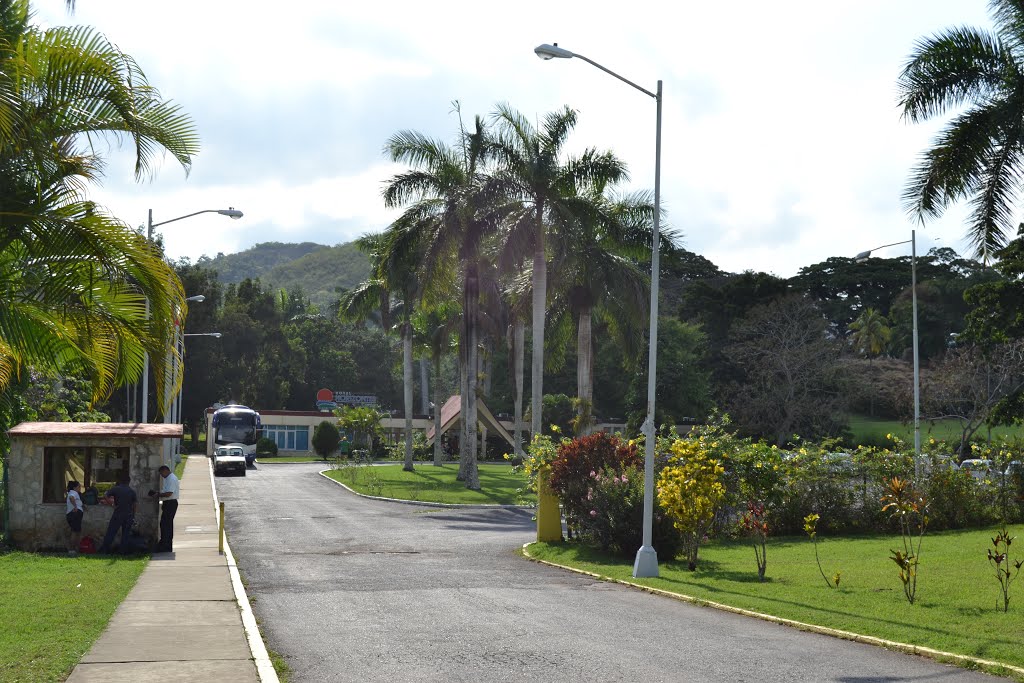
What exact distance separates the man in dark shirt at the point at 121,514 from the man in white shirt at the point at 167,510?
616 millimetres

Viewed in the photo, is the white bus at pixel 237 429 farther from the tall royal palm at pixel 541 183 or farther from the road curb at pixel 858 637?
the road curb at pixel 858 637

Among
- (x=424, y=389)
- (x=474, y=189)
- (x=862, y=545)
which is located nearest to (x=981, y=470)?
(x=862, y=545)

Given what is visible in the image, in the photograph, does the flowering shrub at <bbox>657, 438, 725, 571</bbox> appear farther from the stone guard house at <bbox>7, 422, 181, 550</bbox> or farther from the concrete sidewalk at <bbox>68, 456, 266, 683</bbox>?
the stone guard house at <bbox>7, 422, 181, 550</bbox>

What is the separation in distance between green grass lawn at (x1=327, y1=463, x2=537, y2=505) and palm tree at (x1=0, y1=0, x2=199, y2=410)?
20.8 m

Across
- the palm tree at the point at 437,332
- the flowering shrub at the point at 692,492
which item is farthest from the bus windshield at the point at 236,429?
the flowering shrub at the point at 692,492

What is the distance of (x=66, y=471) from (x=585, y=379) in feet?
71.1

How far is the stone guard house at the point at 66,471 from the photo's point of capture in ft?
65.8

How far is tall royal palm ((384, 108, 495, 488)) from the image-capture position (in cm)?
3806

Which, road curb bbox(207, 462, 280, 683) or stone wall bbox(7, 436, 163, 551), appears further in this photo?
stone wall bbox(7, 436, 163, 551)

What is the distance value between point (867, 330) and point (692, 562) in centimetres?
6555

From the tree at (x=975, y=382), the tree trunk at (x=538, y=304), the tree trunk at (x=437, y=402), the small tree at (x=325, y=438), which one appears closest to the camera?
the tree trunk at (x=538, y=304)

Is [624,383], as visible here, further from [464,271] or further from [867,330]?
[464,271]

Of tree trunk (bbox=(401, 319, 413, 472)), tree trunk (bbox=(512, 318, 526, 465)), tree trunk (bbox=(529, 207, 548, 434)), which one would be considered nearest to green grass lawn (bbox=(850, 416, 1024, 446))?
tree trunk (bbox=(512, 318, 526, 465))

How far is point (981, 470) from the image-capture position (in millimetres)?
25734
